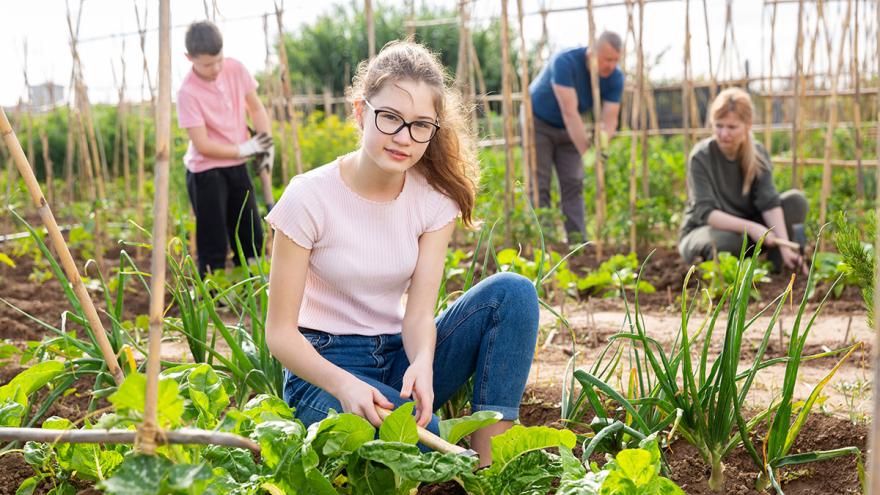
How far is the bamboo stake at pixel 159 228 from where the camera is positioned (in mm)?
1070

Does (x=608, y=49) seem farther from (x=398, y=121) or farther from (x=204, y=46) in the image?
(x=398, y=121)

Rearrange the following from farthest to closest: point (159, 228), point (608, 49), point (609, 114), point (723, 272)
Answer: point (609, 114) < point (608, 49) < point (723, 272) < point (159, 228)

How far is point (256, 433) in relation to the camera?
142 cm

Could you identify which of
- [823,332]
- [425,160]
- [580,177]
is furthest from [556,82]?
[425,160]

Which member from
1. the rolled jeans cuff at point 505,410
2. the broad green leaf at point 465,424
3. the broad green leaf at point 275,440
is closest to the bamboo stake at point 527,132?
the rolled jeans cuff at point 505,410

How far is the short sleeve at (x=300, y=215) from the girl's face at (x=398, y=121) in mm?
160

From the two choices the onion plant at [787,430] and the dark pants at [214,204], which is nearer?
the onion plant at [787,430]

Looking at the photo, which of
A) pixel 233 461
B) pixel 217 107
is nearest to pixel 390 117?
pixel 233 461

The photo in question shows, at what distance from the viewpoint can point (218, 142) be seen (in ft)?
13.9

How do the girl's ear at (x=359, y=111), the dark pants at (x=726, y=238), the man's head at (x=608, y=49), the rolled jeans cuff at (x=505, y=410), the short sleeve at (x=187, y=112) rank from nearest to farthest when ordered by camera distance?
the rolled jeans cuff at (x=505, y=410), the girl's ear at (x=359, y=111), the short sleeve at (x=187, y=112), the dark pants at (x=726, y=238), the man's head at (x=608, y=49)

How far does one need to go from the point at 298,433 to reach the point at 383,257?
67cm

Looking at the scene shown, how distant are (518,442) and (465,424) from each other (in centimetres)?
11

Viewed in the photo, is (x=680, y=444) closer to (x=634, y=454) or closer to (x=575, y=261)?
(x=634, y=454)

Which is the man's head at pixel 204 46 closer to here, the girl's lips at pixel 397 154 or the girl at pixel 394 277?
the girl at pixel 394 277
